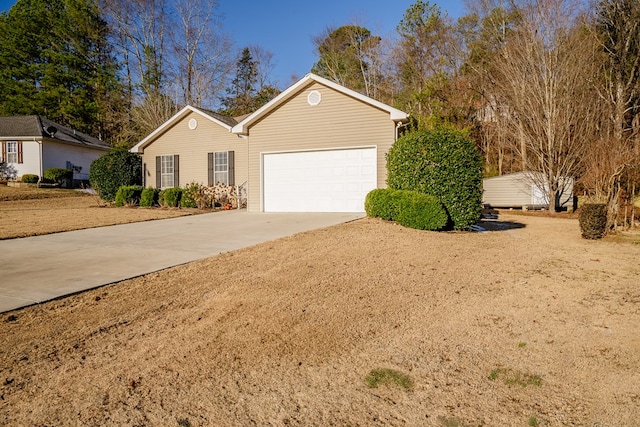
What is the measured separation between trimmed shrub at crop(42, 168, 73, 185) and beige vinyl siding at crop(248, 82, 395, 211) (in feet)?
57.2

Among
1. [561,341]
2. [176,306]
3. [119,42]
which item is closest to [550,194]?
[561,341]

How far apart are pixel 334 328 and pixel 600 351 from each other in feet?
7.09

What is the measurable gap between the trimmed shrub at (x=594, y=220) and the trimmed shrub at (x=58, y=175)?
91.1 feet

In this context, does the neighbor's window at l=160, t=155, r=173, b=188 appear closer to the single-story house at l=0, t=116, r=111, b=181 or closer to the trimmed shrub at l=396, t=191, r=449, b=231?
the single-story house at l=0, t=116, r=111, b=181

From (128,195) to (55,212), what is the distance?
2.91 metres

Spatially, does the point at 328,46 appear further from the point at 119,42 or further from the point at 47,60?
the point at 47,60

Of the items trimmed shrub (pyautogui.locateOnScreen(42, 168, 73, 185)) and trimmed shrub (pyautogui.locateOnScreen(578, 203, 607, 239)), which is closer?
trimmed shrub (pyautogui.locateOnScreen(578, 203, 607, 239))

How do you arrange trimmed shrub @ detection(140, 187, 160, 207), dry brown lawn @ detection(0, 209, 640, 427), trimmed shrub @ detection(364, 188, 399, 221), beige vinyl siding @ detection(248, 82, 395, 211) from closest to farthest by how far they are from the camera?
1. dry brown lawn @ detection(0, 209, 640, 427)
2. trimmed shrub @ detection(364, 188, 399, 221)
3. beige vinyl siding @ detection(248, 82, 395, 211)
4. trimmed shrub @ detection(140, 187, 160, 207)

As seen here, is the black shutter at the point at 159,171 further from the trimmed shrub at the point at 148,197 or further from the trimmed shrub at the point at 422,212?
the trimmed shrub at the point at 422,212

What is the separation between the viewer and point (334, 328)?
142 inches

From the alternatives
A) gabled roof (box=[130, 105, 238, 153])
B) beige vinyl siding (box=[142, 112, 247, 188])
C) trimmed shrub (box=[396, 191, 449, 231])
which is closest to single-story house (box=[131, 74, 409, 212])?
beige vinyl siding (box=[142, 112, 247, 188])

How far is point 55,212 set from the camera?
15.1 meters

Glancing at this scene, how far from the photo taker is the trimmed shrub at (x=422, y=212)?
8.85 metres

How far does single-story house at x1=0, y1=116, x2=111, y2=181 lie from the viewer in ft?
83.3
